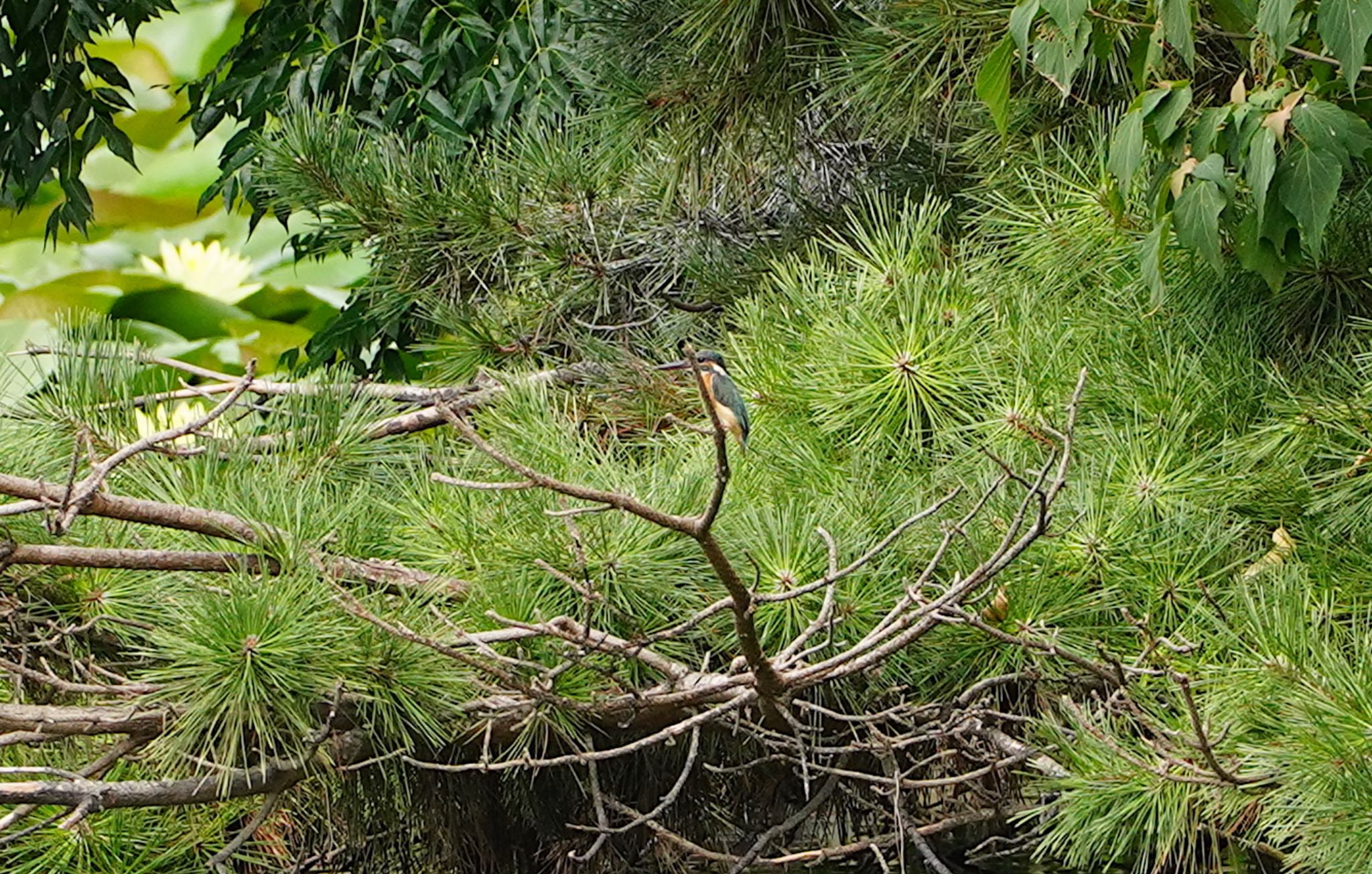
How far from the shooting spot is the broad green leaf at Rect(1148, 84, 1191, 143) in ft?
2.93

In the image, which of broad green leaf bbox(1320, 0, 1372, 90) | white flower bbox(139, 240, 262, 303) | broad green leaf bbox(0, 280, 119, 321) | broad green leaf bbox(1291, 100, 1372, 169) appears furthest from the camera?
white flower bbox(139, 240, 262, 303)

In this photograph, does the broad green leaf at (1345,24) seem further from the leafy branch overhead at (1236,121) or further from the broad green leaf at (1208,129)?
the broad green leaf at (1208,129)

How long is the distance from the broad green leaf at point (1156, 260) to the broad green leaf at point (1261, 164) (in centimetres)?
9

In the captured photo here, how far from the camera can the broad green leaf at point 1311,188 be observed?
33.6 inches

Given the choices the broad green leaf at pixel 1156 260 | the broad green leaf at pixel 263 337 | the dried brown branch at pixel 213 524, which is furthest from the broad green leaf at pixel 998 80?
the broad green leaf at pixel 263 337

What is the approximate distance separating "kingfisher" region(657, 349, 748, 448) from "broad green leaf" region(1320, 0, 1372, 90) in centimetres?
38

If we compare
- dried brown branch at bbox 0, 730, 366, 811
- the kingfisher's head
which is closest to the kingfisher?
the kingfisher's head

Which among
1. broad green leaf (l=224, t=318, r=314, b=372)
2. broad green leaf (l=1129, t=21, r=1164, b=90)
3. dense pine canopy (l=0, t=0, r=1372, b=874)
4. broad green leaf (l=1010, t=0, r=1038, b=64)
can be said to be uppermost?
broad green leaf (l=1010, t=0, r=1038, b=64)

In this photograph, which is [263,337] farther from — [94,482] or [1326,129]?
[1326,129]

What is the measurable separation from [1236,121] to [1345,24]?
0.46 feet

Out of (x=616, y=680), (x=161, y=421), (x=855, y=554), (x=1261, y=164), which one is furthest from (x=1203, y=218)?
(x=161, y=421)

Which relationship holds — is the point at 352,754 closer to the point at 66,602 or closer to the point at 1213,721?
the point at 66,602

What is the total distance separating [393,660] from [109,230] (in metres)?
3.82

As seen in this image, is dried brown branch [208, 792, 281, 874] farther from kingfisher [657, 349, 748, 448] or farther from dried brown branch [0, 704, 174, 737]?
kingfisher [657, 349, 748, 448]
